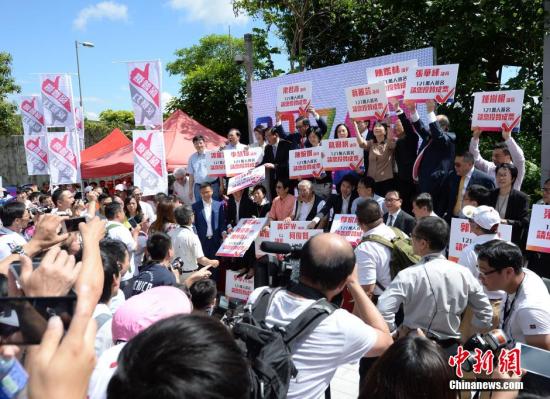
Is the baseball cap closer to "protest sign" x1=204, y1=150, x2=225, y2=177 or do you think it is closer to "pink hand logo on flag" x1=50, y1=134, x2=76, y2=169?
"protest sign" x1=204, y1=150, x2=225, y2=177

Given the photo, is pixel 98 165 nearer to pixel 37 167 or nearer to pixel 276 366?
pixel 37 167

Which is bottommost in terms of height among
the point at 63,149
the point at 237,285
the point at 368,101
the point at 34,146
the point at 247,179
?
the point at 237,285

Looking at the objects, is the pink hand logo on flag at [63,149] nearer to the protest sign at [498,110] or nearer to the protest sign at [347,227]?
the protest sign at [347,227]

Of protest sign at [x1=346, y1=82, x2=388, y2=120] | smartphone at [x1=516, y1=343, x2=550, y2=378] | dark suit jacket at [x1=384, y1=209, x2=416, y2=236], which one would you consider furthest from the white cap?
protest sign at [x1=346, y1=82, x2=388, y2=120]

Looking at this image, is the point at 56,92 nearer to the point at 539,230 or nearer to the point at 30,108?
the point at 30,108

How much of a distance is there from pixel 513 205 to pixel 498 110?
134 centimetres

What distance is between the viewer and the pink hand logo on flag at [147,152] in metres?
7.95

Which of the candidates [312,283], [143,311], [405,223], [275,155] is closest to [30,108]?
[275,155]

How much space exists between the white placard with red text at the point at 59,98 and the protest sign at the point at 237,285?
5.39 metres

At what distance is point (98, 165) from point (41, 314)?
46.8 ft

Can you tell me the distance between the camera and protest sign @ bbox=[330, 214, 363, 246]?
212 inches

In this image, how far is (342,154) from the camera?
→ 635 cm

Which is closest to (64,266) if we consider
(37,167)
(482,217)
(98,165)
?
(482,217)

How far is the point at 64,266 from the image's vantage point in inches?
55.3
